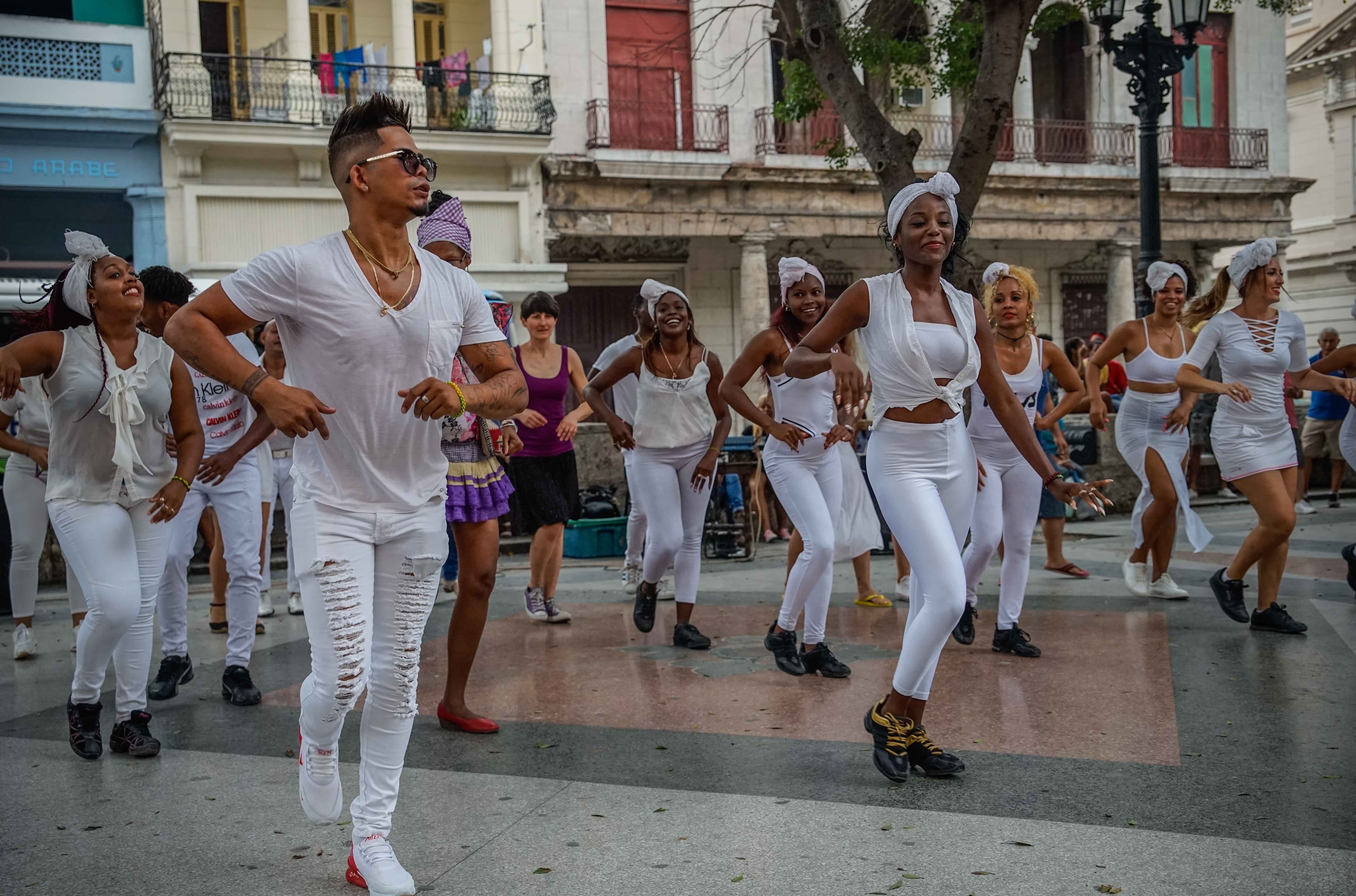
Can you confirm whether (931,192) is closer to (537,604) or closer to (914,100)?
(537,604)

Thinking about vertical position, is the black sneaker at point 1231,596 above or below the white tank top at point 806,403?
below

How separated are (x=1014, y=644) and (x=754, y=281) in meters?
17.4

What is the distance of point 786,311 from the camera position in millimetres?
7039

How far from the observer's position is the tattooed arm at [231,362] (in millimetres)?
3463

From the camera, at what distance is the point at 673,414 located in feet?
25.2

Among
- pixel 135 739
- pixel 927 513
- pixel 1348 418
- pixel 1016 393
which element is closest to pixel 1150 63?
pixel 1348 418

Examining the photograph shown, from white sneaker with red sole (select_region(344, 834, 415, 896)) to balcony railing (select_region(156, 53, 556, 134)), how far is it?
17.6m

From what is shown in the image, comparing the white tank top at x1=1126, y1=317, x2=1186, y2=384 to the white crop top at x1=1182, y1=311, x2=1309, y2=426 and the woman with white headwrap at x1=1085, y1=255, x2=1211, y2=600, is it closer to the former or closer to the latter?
the woman with white headwrap at x1=1085, y1=255, x2=1211, y2=600

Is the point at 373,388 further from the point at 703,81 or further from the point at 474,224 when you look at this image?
the point at 703,81

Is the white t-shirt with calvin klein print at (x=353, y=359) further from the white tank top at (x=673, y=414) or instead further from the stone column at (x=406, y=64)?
the stone column at (x=406, y=64)

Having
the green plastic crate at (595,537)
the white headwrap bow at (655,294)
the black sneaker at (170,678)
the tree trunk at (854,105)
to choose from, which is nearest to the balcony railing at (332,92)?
the green plastic crate at (595,537)

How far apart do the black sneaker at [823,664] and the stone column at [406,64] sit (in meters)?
17.0

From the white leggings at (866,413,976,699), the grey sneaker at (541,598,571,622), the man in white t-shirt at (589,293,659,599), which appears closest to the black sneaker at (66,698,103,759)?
the white leggings at (866,413,976,699)

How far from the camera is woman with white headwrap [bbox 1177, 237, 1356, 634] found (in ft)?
24.9
